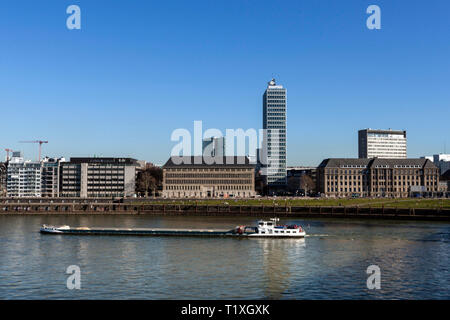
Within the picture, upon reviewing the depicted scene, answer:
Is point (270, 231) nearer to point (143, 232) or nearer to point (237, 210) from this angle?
point (143, 232)

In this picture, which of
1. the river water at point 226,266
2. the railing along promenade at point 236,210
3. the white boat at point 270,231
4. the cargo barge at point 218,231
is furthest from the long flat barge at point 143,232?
the railing along promenade at point 236,210

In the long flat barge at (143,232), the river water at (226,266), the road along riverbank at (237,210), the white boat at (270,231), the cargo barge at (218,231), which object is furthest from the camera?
the road along riverbank at (237,210)

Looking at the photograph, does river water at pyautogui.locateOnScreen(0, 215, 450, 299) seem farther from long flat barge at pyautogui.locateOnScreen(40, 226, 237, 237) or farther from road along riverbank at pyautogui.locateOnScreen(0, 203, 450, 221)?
road along riverbank at pyautogui.locateOnScreen(0, 203, 450, 221)

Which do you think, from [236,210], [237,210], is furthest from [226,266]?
[236,210]

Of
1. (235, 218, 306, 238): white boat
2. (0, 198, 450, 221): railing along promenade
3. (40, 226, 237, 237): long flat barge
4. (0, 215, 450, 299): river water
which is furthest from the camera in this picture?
(0, 198, 450, 221): railing along promenade

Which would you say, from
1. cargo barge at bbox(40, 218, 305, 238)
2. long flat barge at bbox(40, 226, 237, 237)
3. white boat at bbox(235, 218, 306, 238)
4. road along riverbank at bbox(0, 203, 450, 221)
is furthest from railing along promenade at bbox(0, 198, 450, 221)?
long flat barge at bbox(40, 226, 237, 237)

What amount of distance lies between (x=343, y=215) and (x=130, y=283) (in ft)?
314

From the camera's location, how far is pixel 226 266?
56844mm

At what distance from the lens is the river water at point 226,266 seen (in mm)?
44594

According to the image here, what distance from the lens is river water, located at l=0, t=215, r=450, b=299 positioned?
44.6 meters

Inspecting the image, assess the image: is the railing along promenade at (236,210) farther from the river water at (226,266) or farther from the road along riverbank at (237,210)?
the river water at (226,266)

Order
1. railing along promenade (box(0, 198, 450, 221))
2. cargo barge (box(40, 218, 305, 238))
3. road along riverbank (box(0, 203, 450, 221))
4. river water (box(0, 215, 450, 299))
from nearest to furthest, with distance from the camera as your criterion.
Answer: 1. river water (box(0, 215, 450, 299))
2. cargo barge (box(40, 218, 305, 238))
3. road along riverbank (box(0, 203, 450, 221))
4. railing along promenade (box(0, 198, 450, 221))
